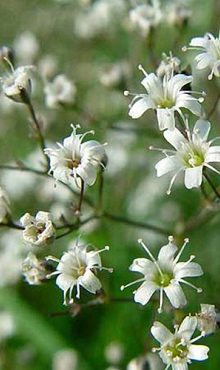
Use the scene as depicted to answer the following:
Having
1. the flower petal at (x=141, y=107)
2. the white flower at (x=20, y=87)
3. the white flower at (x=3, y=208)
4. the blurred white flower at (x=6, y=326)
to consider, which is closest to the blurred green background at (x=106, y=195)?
the blurred white flower at (x=6, y=326)

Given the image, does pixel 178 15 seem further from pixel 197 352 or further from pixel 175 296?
pixel 197 352

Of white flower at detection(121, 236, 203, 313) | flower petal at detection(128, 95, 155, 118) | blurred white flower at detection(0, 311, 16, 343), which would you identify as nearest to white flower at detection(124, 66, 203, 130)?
flower petal at detection(128, 95, 155, 118)

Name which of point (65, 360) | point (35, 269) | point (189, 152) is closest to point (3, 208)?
point (35, 269)

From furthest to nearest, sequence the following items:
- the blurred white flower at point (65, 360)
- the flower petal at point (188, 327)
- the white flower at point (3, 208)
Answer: the blurred white flower at point (65, 360) < the white flower at point (3, 208) < the flower petal at point (188, 327)

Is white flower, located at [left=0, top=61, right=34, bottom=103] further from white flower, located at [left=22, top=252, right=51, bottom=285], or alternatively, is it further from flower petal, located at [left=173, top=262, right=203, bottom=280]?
flower petal, located at [left=173, top=262, right=203, bottom=280]

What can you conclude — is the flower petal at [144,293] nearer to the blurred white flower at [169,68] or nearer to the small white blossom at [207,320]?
the small white blossom at [207,320]
